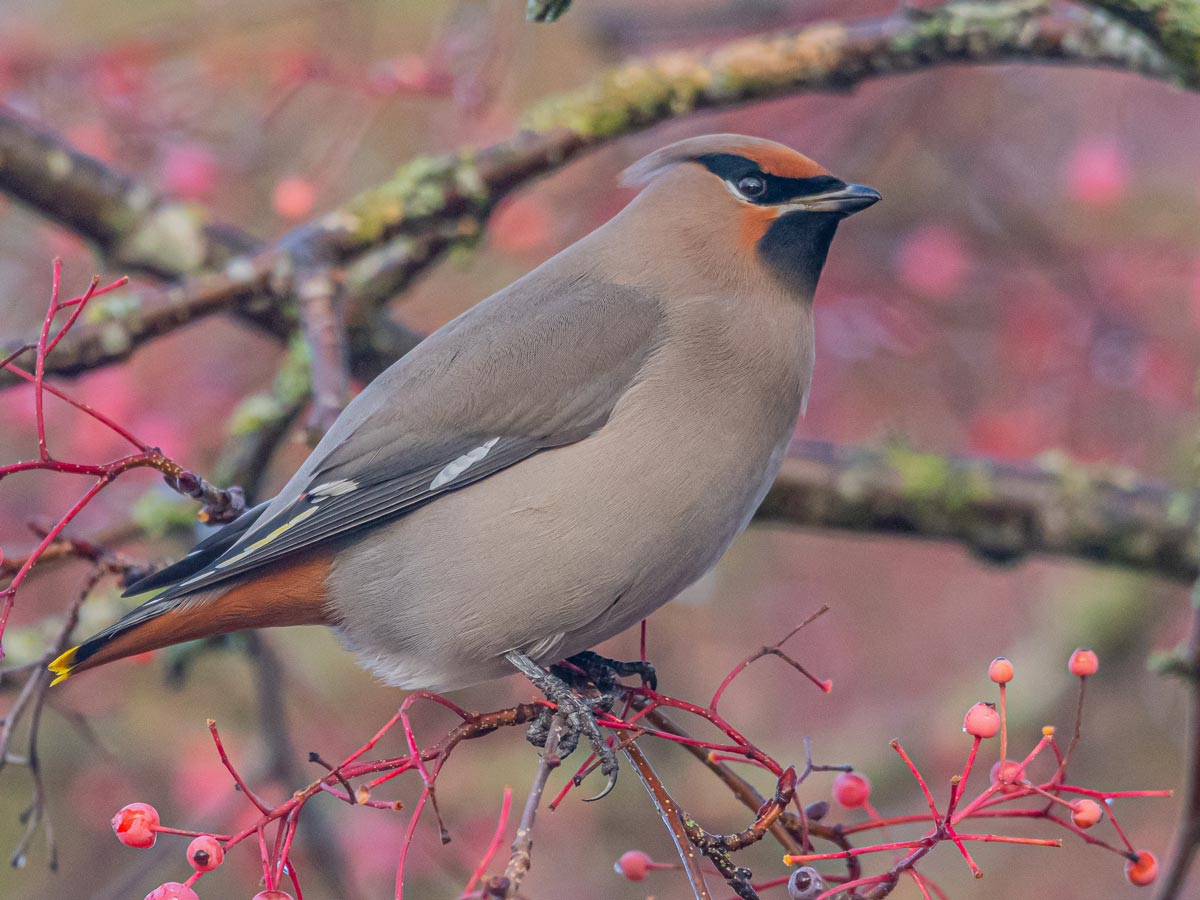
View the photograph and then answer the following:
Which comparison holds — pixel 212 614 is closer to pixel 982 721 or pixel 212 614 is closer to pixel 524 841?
pixel 524 841

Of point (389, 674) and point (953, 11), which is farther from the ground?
point (953, 11)

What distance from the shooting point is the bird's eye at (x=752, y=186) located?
11.2 feet

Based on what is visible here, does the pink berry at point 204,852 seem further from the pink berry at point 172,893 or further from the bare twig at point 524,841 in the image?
the bare twig at point 524,841

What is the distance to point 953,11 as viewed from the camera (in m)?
3.70

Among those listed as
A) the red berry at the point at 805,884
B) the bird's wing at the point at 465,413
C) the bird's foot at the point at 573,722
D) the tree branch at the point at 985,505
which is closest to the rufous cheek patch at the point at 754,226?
A: the bird's wing at the point at 465,413

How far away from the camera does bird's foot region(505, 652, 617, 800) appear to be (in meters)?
2.70

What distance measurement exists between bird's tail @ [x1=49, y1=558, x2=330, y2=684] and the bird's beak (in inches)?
54.8

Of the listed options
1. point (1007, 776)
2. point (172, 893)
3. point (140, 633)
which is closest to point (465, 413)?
point (140, 633)

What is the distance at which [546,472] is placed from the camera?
9.84 ft

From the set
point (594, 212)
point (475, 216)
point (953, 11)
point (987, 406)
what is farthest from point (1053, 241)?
point (475, 216)

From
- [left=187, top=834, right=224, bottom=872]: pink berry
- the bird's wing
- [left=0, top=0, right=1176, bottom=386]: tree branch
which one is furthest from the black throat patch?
[left=187, top=834, right=224, bottom=872]: pink berry

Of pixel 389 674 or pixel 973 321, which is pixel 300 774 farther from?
pixel 973 321

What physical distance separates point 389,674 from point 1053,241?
3.74m

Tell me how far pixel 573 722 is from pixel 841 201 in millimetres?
1394
